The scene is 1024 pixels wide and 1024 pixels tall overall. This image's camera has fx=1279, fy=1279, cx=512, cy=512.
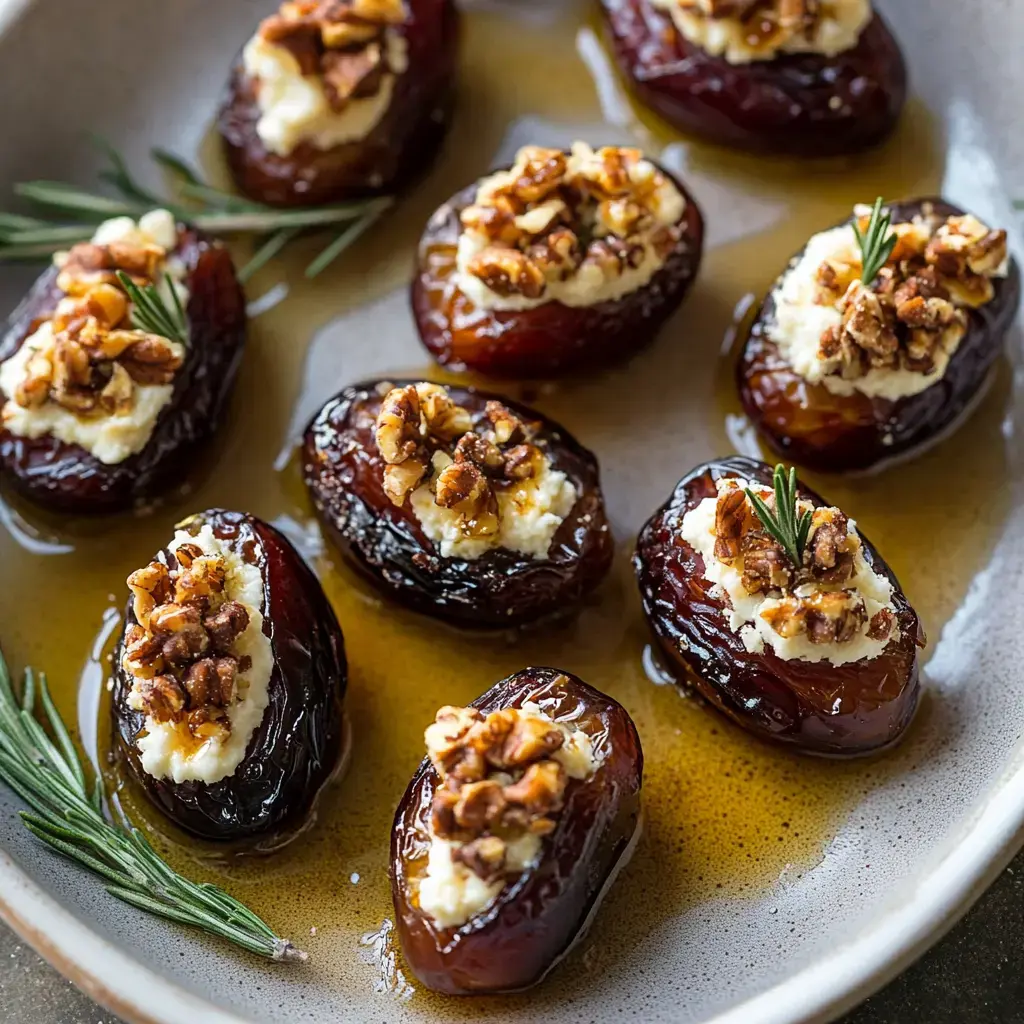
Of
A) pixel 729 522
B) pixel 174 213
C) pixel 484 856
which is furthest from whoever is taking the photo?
pixel 174 213

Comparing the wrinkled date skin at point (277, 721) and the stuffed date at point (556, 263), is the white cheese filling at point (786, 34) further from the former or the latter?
the wrinkled date skin at point (277, 721)

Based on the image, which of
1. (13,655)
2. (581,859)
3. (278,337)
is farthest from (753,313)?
(13,655)

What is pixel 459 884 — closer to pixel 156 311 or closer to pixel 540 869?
pixel 540 869

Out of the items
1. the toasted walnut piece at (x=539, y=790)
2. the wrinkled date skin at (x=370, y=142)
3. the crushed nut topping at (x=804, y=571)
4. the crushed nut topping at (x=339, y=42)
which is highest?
the crushed nut topping at (x=339, y=42)

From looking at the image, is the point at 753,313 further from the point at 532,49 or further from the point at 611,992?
the point at 611,992

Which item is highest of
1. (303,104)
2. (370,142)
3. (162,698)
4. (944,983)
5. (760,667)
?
(303,104)

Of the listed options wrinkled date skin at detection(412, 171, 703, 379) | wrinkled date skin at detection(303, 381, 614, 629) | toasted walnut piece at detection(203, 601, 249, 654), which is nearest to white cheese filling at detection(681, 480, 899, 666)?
wrinkled date skin at detection(303, 381, 614, 629)

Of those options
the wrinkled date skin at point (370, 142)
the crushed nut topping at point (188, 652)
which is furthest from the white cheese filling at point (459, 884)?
the wrinkled date skin at point (370, 142)

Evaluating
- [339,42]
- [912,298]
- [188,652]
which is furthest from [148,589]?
[912,298]
